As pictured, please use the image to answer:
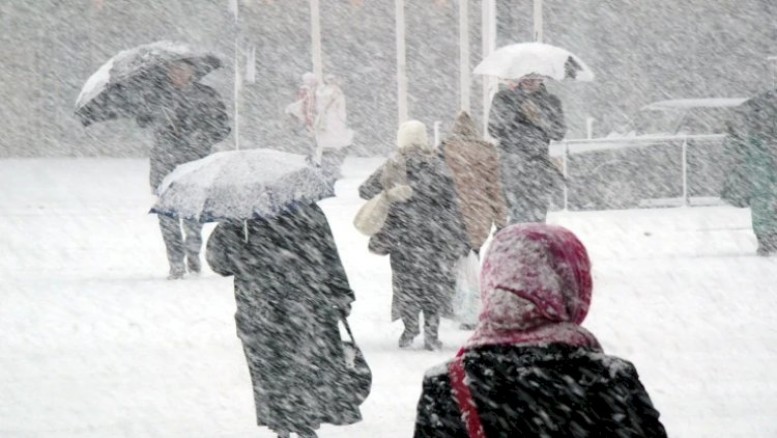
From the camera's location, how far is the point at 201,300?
1234 cm

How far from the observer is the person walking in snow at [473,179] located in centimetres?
1052

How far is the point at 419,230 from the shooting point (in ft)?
32.4

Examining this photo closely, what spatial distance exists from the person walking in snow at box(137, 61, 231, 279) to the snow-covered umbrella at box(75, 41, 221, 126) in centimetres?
7

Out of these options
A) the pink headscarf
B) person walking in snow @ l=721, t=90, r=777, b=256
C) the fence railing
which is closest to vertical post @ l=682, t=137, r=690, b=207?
the fence railing

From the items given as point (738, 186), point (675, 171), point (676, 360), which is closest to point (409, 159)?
point (676, 360)

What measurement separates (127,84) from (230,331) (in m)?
3.65

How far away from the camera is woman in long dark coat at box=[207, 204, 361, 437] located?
682 centimetres

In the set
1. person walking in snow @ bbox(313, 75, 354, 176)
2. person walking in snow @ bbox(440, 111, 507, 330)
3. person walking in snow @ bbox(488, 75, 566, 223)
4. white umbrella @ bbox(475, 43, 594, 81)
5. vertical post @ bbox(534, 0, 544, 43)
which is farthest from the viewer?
person walking in snow @ bbox(313, 75, 354, 176)

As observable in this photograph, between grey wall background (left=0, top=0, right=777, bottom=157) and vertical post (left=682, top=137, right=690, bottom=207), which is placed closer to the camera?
vertical post (left=682, top=137, right=690, bottom=207)

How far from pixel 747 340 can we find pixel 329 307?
399 centimetres

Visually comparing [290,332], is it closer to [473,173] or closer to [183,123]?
[473,173]

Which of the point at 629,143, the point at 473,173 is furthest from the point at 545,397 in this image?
the point at 629,143

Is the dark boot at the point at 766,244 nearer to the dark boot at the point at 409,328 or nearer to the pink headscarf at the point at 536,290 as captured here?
the dark boot at the point at 409,328

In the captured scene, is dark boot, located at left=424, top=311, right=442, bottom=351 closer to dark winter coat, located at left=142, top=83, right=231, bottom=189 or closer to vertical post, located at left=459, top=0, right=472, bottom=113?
dark winter coat, located at left=142, top=83, right=231, bottom=189
